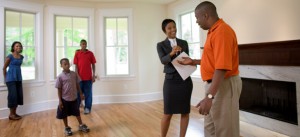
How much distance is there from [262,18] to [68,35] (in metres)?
4.04

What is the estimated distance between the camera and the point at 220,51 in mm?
1273

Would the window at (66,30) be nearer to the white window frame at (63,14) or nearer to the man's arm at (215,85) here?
the white window frame at (63,14)

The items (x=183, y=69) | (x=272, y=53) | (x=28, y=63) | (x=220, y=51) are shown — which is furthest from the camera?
(x=28, y=63)

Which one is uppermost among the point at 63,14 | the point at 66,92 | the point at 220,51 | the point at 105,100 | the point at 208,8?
the point at 63,14

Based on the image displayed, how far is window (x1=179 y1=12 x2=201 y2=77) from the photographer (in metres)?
4.63

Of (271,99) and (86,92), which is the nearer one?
(271,99)

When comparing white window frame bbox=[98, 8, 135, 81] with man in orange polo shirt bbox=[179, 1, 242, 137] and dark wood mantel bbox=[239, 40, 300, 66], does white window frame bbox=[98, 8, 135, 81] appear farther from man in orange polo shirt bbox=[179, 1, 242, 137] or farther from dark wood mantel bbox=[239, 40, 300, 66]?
man in orange polo shirt bbox=[179, 1, 242, 137]

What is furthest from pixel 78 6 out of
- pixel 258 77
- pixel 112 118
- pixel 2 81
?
pixel 258 77

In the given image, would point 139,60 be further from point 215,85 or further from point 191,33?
point 215,85

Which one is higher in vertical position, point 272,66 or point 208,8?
point 208,8

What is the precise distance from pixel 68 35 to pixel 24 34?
91cm

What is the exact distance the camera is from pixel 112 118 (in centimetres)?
380

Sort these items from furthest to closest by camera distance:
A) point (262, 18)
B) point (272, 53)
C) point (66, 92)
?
point (262, 18), point (66, 92), point (272, 53)

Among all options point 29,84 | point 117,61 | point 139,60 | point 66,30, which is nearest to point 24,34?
point 66,30
